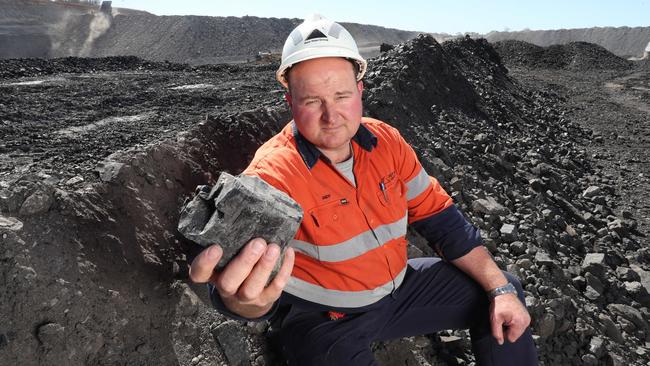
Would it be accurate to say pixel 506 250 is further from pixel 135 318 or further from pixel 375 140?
pixel 135 318

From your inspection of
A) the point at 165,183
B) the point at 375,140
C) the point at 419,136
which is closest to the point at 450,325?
the point at 375,140

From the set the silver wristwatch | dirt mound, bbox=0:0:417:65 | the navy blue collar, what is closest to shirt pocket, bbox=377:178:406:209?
the navy blue collar

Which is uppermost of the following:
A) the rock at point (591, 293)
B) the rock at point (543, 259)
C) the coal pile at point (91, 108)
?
the coal pile at point (91, 108)

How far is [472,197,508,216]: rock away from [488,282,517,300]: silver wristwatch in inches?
105

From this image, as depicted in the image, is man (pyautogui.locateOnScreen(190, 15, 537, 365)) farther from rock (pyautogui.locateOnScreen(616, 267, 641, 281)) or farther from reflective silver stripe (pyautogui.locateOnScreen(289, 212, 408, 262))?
rock (pyautogui.locateOnScreen(616, 267, 641, 281))

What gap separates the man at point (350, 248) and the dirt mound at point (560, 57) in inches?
974

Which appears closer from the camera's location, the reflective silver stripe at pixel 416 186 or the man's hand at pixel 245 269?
the man's hand at pixel 245 269

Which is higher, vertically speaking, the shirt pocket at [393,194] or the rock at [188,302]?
the shirt pocket at [393,194]

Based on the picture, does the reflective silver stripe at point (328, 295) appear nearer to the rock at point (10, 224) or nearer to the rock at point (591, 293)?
the rock at point (10, 224)

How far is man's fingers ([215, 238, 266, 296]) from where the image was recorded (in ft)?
5.63

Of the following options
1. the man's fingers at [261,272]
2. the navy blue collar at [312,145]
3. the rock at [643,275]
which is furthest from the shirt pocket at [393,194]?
the rock at [643,275]

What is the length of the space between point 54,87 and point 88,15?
96.1 ft

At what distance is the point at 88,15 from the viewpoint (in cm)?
3253

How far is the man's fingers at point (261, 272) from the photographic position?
68.8 inches
